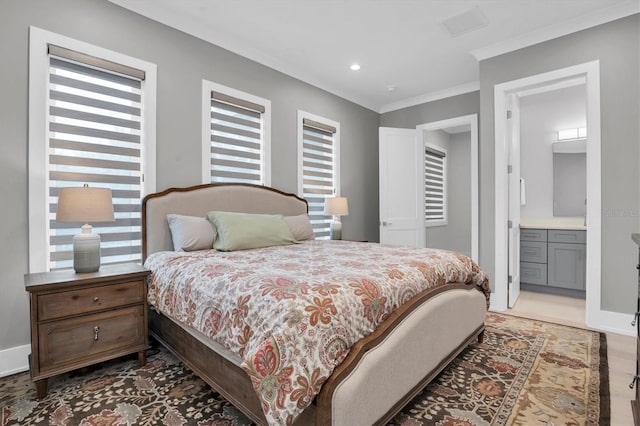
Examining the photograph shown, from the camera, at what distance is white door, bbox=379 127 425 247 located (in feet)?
15.3

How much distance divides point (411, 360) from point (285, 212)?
7.92ft

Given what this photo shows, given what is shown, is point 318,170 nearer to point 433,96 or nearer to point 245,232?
point 245,232

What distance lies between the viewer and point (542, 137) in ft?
Answer: 15.3

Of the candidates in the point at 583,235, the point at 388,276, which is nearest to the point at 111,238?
the point at 388,276

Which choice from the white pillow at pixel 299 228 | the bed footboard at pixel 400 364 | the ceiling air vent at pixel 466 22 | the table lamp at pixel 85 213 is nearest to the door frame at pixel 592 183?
the ceiling air vent at pixel 466 22

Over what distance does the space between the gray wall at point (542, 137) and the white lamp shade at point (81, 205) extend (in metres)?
5.20

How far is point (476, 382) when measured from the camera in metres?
1.91

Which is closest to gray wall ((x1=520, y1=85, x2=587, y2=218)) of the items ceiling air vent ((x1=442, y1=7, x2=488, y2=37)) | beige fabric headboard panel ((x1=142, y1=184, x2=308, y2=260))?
ceiling air vent ((x1=442, y1=7, x2=488, y2=37))

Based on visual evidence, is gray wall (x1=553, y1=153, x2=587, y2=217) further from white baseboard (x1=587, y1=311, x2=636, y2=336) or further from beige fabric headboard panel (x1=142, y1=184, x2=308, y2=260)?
beige fabric headboard panel (x1=142, y1=184, x2=308, y2=260)

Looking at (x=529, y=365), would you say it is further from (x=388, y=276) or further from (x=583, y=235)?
(x=583, y=235)

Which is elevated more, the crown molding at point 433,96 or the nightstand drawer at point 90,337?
the crown molding at point 433,96

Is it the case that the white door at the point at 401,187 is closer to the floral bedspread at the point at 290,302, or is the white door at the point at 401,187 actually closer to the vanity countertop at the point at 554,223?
the vanity countertop at the point at 554,223

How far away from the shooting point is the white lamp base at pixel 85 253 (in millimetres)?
2045

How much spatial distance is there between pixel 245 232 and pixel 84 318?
122 cm
